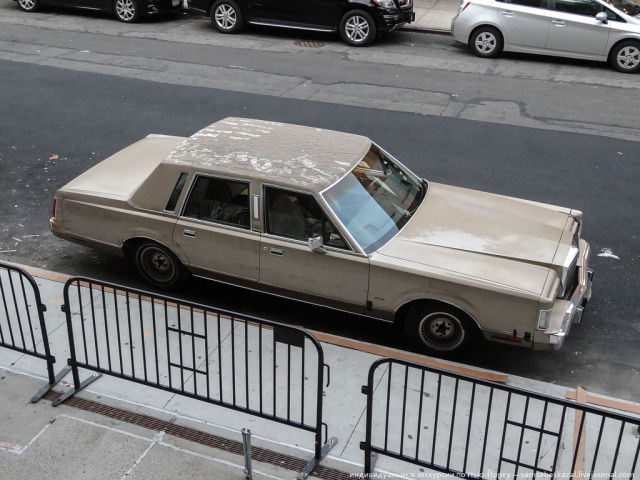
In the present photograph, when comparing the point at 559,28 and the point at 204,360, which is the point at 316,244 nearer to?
the point at 204,360

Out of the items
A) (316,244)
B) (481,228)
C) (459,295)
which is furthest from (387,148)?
(459,295)

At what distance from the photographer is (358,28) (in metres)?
17.3

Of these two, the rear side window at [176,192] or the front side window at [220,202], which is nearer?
the front side window at [220,202]

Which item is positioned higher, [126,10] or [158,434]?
[126,10]

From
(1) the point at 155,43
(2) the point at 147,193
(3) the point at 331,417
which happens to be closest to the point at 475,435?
(3) the point at 331,417

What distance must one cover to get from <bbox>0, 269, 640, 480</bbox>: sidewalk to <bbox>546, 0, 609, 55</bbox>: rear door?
1115 cm

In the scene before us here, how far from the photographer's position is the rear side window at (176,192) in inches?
291

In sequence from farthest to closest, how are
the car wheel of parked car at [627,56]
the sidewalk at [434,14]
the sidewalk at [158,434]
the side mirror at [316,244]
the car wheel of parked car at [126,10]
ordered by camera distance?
the sidewalk at [434,14] → the car wheel of parked car at [126,10] → the car wheel of parked car at [627,56] → the side mirror at [316,244] → the sidewalk at [158,434]

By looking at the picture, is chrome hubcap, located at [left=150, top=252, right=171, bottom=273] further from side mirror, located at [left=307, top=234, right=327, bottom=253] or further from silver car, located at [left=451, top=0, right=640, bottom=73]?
silver car, located at [left=451, top=0, right=640, bottom=73]

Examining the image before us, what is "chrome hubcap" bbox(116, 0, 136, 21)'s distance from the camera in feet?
62.5

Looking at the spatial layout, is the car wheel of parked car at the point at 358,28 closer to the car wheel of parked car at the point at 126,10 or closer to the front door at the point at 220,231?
the car wheel of parked car at the point at 126,10

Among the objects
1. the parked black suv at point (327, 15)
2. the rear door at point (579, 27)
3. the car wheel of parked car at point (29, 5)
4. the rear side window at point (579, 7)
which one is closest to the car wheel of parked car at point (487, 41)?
the rear door at point (579, 27)

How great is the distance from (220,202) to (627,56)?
11.4m

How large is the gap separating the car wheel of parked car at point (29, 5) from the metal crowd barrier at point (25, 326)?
14.2m
